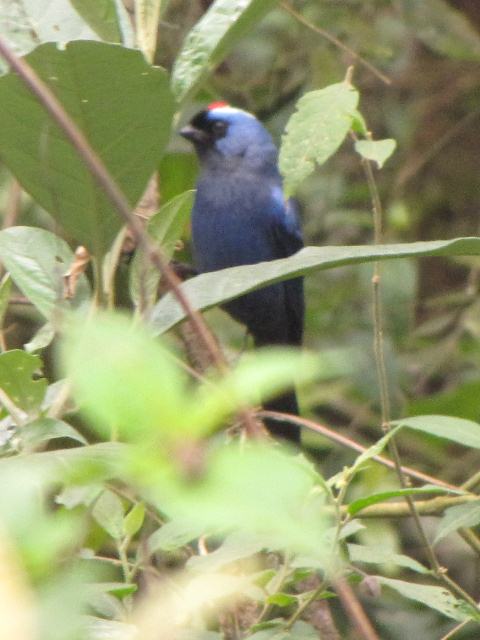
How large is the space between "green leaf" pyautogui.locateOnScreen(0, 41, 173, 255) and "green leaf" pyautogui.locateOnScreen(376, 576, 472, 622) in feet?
1.97

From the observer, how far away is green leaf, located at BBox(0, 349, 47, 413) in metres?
1.35

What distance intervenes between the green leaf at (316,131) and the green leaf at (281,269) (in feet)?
0.95

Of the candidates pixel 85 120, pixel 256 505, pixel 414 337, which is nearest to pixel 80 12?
pixel 85 120

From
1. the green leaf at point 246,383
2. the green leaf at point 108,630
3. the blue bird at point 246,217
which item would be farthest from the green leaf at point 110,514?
the blue bird at point 246,217

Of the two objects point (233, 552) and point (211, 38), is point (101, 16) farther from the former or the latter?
point (233, 552)

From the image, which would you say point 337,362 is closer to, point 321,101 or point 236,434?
point 321,101

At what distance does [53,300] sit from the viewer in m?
1.51

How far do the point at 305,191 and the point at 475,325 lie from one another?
36.2 inches

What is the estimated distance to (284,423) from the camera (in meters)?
3.29

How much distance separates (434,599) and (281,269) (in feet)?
1.57

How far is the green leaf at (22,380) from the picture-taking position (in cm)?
135

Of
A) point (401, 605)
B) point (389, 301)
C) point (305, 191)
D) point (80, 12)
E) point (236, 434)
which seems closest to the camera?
point (80, 12)

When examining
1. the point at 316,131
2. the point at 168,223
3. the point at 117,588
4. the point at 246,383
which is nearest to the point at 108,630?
the point at 117,588

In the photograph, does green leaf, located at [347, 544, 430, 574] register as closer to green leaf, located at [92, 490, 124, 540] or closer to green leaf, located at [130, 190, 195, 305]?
green leaf, located at [92, 490, 124, 540]
